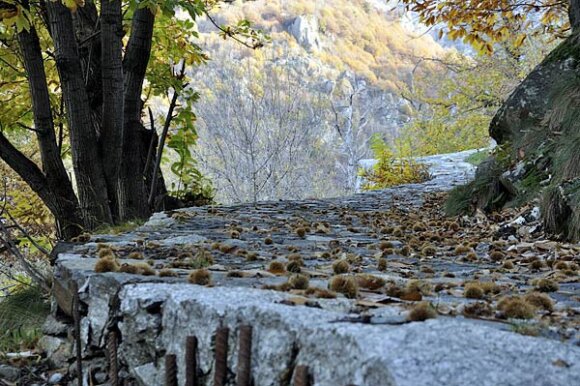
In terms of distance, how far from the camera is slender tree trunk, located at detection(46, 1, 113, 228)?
435 centimetres

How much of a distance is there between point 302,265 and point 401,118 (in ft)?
109

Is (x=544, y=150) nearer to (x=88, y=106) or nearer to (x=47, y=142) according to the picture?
(x=88, y=106)

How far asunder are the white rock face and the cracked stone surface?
115ft

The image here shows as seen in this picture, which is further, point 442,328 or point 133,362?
point 133,362

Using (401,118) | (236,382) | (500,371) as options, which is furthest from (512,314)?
(401,118)

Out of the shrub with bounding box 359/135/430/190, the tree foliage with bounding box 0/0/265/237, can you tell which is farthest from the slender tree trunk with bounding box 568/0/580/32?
the shrub with bounding box 359/135/430/190

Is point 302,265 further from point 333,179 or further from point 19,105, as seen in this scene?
point 333,179

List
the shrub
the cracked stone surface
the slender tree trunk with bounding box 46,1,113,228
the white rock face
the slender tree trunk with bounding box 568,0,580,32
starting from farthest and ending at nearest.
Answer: the white rock face < the shrub < the slender tree trunk with bounding box 568,0,580,32 < the slender tree trunk with bounding box 46,1,113,228 < the cracked stone surface

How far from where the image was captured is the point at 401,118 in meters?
34.5

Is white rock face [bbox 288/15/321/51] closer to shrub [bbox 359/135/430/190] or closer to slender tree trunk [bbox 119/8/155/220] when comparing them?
shrub [bbox 359/135/430/190]

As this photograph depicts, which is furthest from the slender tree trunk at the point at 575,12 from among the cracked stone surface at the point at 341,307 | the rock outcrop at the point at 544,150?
the cracked stone surface at the point at 341,307

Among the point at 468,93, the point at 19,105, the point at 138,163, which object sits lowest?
the point at 138,163

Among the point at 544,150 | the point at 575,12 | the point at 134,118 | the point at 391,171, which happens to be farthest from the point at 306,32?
the point at 544,150

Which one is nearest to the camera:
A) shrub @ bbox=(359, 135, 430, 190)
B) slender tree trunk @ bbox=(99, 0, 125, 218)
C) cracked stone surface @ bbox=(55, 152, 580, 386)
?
cracked stone surface @ bbox=(55, 152, 580, 386)
